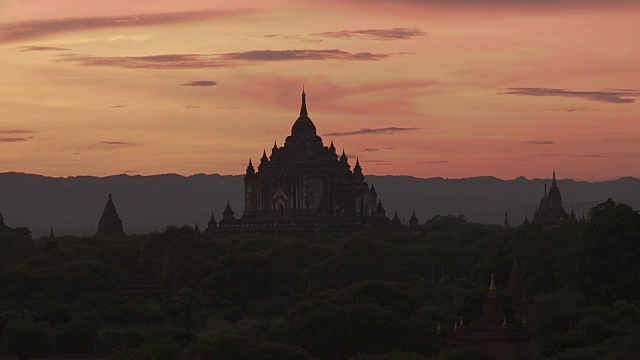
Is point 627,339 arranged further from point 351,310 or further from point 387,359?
point 351,310

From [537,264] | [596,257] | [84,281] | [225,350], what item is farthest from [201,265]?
[225,350]

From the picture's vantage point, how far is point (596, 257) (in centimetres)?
11525

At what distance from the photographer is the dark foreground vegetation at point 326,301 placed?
87.4 metres

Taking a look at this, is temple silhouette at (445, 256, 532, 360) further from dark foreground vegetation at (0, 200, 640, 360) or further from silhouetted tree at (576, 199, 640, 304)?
silhouetted tree at (576, 199, 640, 304)

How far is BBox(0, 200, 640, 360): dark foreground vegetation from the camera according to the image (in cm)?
8744

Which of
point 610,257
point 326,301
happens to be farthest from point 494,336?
point 610,257

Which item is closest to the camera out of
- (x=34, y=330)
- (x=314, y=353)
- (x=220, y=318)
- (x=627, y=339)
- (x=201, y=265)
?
(x=627, y=339)

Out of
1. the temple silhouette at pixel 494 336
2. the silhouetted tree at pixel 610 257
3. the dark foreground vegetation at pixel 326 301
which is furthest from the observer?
the silhouetted tree at pixel 610 257

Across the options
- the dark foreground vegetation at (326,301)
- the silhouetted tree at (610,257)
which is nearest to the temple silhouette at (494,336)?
the dark foreground vegetation at (326,301)

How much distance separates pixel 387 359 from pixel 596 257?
40418 mm

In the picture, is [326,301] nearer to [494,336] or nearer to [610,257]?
[494,336]

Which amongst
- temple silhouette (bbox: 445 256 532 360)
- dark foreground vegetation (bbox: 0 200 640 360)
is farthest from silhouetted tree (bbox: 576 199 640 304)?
temple silhouette (bbox: 445 256 532 360)

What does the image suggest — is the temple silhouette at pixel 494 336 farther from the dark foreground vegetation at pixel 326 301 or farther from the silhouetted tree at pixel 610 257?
the silhouetted tree at pixel 610 257

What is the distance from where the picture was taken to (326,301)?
99.4 metres
